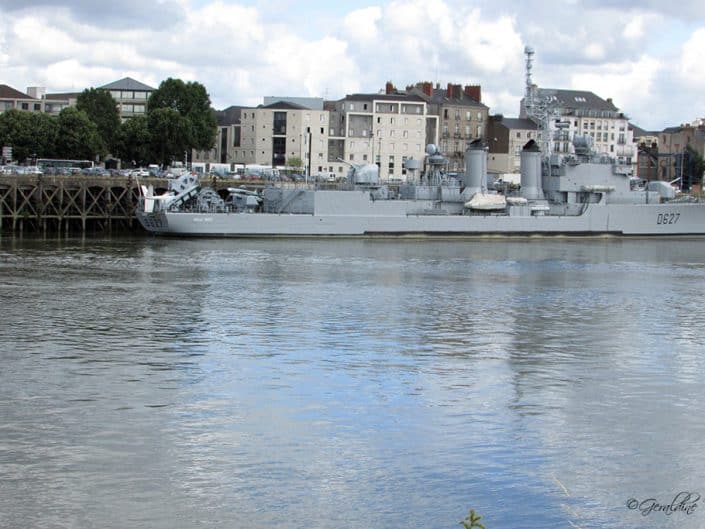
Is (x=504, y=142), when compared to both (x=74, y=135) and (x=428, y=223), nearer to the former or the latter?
(x=74, y=135)

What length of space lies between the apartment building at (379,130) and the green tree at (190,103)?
14.4 metres

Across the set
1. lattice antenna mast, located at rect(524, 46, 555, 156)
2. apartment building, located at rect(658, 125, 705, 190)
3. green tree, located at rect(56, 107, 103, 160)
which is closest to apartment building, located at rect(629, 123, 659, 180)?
apartment building, located at rect(658, 125, 705, 190)

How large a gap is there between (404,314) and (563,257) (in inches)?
805

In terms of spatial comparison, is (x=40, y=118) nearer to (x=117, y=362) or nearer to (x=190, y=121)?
(x=190, y=121)

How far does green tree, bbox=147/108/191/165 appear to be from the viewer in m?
74.6

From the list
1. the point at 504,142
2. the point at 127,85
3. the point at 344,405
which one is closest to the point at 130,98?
the point at 127,85

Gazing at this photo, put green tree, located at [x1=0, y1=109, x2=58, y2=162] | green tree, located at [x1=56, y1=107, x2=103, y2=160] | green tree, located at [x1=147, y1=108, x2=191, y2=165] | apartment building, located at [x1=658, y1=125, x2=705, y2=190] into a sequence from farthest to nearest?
apartment building, located at [x1=658, y1=125, x2=705, y2=190] → green tree, located at [x1=147, y1=108, x2=191, y2=165] → green tree, located at [x1=0, y1=109, x2=58, y2=162] → green tree, located at [x1=56, y1=107, x2=103, y2=160]

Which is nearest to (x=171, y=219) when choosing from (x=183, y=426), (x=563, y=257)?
(x=563, y=257)

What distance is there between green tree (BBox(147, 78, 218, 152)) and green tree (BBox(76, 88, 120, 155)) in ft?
12.8

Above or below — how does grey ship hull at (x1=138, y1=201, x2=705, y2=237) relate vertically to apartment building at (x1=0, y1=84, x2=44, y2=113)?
below

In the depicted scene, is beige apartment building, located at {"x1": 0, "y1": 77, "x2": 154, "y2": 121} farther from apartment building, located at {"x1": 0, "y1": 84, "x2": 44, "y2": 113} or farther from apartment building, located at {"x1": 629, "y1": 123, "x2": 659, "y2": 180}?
apartment building, located at {"x1": 629, "y1": 123, "x2": 659, "y2": 180}

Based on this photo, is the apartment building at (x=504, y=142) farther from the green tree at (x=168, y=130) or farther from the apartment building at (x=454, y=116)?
the green tree at (x=168, y=130)

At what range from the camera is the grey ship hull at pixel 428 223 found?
170ft

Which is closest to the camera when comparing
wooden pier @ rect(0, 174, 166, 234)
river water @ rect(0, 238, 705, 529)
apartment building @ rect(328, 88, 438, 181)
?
river water @ rect(0, 238, 705, 529)
